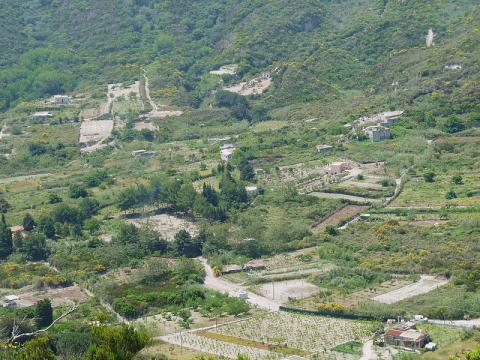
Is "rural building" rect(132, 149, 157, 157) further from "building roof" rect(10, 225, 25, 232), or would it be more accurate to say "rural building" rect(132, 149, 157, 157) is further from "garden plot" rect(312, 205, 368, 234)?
"garden plot" rect(312, 205, 368, 234)

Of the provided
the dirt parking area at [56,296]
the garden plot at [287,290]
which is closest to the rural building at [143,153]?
the dirt parking area at [56,296]

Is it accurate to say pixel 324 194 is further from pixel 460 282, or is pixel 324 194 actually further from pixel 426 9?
pixel 426 9

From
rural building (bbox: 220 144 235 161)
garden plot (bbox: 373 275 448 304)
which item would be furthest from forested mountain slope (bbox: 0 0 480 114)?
garden plot (bbox: 373 275 448 304)

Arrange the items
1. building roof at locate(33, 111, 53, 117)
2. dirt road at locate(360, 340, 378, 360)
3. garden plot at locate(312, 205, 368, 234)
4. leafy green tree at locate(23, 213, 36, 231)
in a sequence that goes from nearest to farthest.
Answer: dirt road at locate(360, 340, 378, 360) < garden plot at locate(312, 205, 368, 234) < leafy green tree at locate(23, 213, 36, 231) < building roof at locate(33, 111, 53, 117)

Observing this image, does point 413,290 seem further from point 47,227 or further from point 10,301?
point 47,227

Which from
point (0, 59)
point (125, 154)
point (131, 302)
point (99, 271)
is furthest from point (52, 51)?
point (131, 302)

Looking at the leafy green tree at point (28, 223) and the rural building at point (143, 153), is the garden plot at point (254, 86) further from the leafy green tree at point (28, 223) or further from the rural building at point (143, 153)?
the leafy green tree at point (28, 223)
